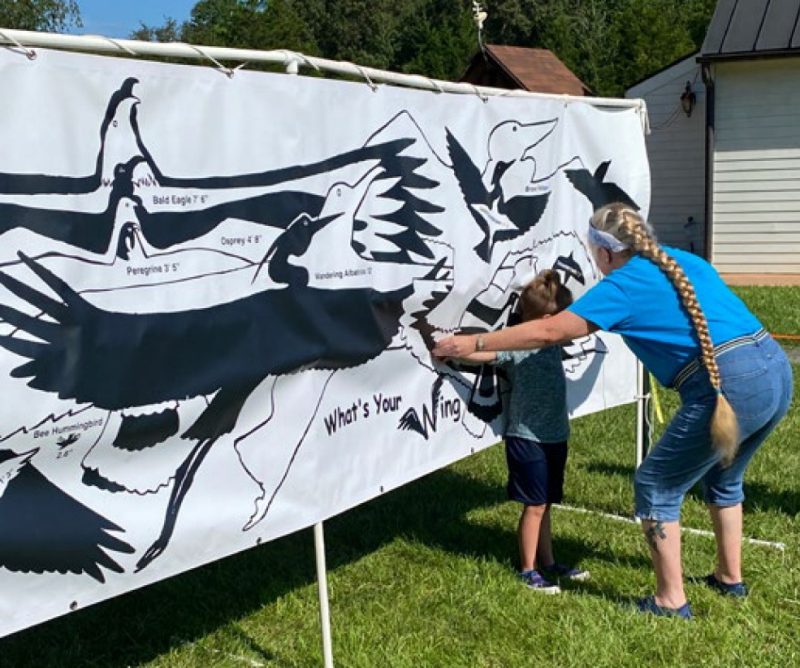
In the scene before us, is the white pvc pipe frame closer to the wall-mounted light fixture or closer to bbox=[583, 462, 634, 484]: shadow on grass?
bbox=[583, 462, 634, 484]: shadow on grass

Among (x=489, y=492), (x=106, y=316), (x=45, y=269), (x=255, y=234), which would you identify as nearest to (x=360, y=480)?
(x=255, y=234)

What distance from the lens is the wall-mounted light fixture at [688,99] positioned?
19422 millimetres

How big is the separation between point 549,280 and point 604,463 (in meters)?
2.33

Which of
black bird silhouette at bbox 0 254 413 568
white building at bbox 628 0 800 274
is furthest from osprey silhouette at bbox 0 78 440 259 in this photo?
white building at bbox 628 0 800 274

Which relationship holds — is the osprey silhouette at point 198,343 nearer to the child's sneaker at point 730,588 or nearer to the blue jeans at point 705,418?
the blue jeans at point 705,418

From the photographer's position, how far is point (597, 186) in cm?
514

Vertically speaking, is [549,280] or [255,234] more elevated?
[255,234]

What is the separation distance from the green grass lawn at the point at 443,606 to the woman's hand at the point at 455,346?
111cm

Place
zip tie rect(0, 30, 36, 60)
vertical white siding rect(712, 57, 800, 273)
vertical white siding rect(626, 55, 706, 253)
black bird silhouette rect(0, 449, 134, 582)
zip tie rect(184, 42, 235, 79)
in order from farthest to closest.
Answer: vertical white siding rect(626, 55, 706, 253), vertical white siding rect(712, 57, 800, 273), zip tie rect(184, 42, 235, 79), black bird silhouette rect(0, 449, 134, 582), zip tie rect(0, 30, 36, 60)

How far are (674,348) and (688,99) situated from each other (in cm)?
1689

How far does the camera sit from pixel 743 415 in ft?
12.8

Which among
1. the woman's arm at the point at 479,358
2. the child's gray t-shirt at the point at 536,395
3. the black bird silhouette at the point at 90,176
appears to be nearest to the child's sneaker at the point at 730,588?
the child's gray t-shirt at the point at 536,395

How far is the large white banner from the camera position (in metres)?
2.55

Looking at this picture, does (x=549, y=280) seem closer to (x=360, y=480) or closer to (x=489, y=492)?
(x=360, y=480)
